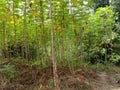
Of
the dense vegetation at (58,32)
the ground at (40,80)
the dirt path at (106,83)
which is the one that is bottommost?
the dirt path at (106,83)

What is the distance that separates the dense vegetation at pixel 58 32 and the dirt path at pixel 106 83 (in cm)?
110

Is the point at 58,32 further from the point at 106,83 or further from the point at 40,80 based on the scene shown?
the point at 106,83

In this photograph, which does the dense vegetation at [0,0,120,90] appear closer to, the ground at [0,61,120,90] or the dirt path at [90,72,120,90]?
the ground at [0,61,120,90]

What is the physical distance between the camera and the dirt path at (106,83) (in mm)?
8445

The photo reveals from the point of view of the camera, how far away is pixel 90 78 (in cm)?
916

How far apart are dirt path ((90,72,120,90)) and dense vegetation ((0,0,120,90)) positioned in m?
1.10

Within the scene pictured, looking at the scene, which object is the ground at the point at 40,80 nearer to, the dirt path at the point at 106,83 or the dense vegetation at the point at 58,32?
the dirt path at the point at 106,83

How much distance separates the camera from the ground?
7.25m

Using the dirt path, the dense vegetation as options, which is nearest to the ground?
the dirt path

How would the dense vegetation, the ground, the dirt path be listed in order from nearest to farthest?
the ground < the dense vegetation < the dirt path

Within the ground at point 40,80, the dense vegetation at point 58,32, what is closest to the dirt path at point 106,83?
the ground at point 40,80

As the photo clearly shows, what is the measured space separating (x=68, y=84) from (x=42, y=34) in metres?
2.77

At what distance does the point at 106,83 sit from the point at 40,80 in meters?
3.18

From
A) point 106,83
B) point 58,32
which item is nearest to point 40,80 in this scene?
point 58,32
